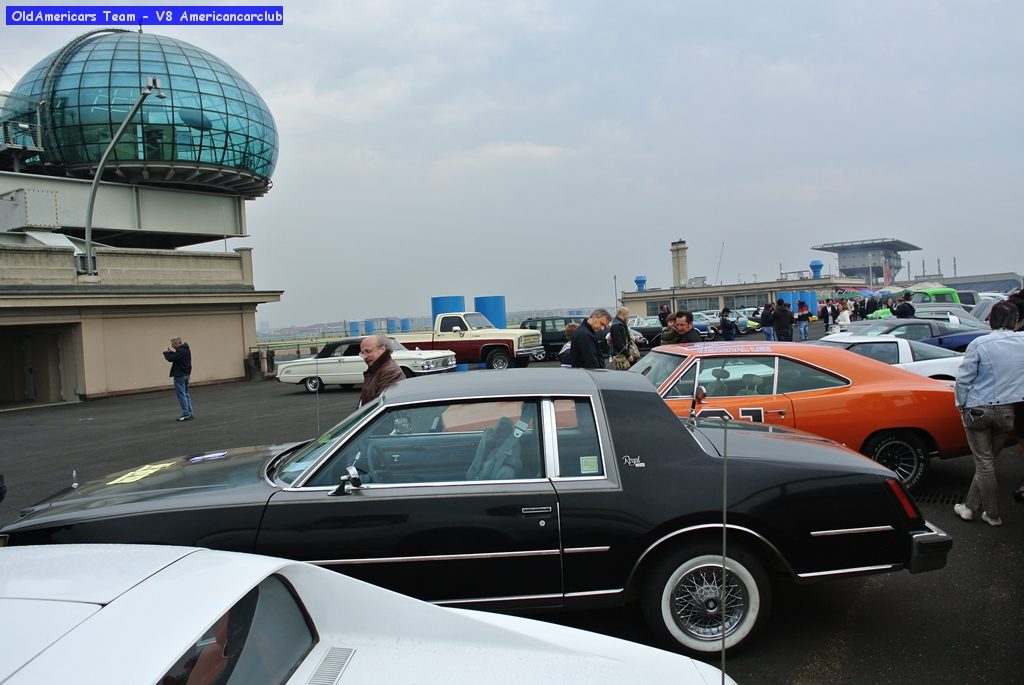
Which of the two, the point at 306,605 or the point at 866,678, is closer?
the point at 306,605

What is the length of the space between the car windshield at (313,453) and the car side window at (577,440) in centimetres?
105

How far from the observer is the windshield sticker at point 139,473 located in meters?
4.25

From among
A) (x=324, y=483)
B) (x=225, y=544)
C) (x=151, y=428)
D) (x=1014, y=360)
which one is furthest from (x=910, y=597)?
(x=151, y=428)

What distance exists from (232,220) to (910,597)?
3670cm

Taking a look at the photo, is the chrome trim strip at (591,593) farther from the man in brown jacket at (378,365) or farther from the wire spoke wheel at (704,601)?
the man in brown jacket at (378,365)

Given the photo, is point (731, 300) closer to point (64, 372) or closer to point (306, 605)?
point (64, 372)

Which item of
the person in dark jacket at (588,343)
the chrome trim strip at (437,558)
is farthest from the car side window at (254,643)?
the person in dark jacket at (588,343)

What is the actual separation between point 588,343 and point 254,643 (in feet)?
20.5

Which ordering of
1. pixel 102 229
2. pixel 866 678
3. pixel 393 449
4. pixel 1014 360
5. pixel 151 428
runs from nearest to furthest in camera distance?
pixel 866 678, pixel 393 449, pixel 1014 360, pixel 151 428, pixel 102 229

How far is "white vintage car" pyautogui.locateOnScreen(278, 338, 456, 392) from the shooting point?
1859 cm

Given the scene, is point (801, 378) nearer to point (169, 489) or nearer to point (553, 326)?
point (169, 489)

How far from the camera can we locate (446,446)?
416cm

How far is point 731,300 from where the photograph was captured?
6819 centimetres

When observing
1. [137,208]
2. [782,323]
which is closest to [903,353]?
[782,323]
